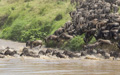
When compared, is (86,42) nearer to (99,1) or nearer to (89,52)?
(89,52)

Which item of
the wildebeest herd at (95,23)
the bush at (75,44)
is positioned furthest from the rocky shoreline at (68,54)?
the bush at (75,44)

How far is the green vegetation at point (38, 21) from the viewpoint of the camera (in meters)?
27.2

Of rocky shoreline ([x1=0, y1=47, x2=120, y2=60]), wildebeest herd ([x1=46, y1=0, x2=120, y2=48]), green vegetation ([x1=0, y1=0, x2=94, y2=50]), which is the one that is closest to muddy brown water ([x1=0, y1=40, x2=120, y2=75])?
rocky shoreline ([x1=0, y1=47, x2=120, y2=60])

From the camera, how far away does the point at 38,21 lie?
3094 centimetres

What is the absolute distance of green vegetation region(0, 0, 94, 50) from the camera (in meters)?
27.2

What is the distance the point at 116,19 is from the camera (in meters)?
19.8

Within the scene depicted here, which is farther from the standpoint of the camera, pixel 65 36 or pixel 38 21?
pixel 38 21

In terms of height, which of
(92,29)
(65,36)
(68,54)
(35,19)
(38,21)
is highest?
(35,19)

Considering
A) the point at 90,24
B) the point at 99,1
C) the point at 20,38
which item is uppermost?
the point at 99,1

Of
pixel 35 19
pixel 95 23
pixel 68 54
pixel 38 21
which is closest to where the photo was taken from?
pixel 68 54

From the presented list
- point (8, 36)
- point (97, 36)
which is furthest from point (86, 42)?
point (8, 36)

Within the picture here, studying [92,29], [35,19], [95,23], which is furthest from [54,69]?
[35,19]

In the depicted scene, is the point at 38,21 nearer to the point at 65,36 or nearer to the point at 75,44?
the point at 65,36

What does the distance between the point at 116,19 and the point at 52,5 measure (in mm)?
16322
